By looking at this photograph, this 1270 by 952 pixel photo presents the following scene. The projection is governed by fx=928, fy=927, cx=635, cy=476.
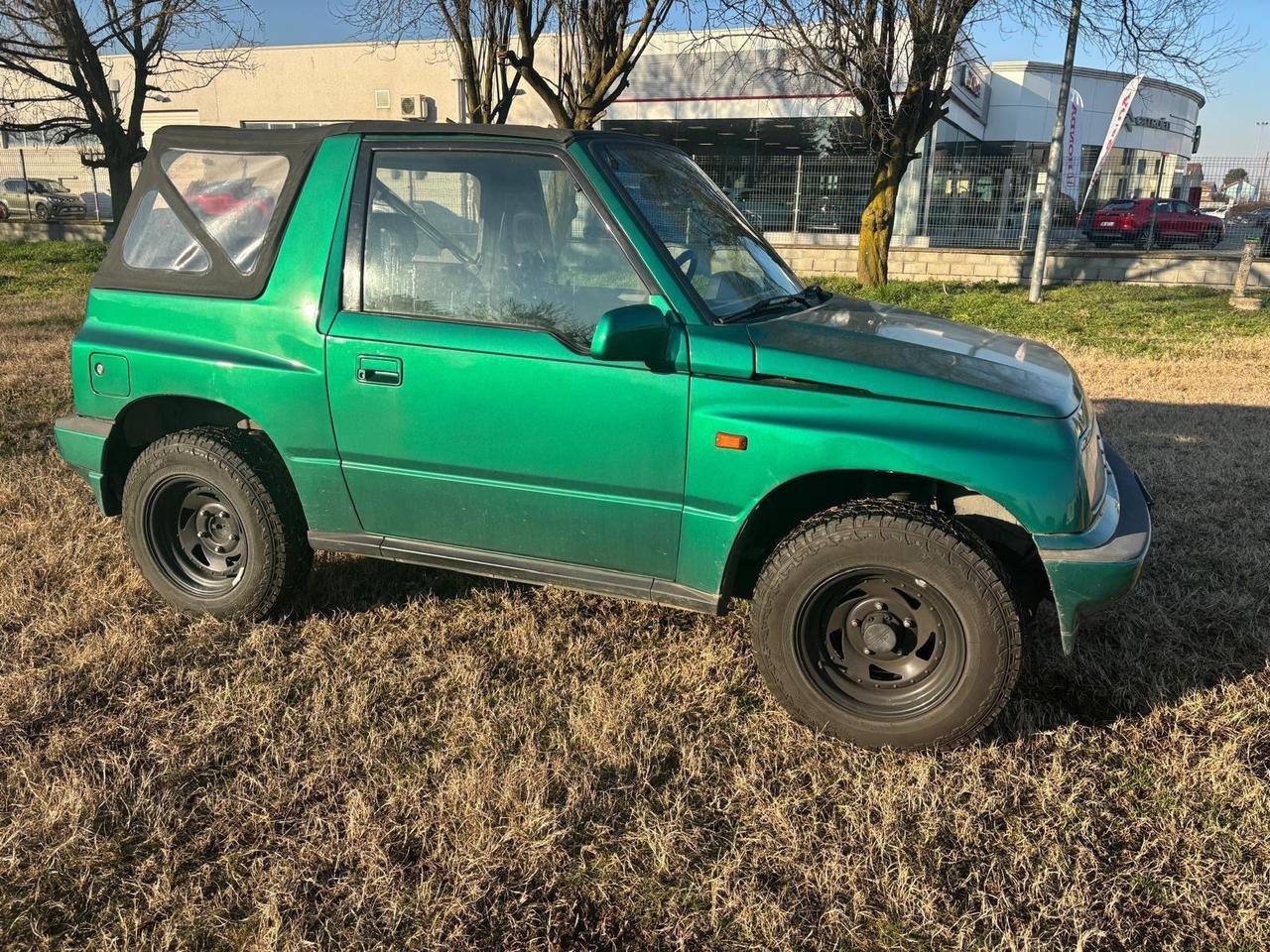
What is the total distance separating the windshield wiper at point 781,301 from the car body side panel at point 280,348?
4.80ft

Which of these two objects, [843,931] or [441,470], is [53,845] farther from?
[843,931]

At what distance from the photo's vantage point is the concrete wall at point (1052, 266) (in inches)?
631

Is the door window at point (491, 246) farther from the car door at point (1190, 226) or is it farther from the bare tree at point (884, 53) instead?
the car door at point (1190, 226)

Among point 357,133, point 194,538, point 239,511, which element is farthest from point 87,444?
point 357,133

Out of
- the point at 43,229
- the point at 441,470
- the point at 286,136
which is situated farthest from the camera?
the point at 43,229

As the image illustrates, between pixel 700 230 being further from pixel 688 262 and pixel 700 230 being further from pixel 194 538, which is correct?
pixel 194 538

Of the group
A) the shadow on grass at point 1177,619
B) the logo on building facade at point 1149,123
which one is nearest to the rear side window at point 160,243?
the shadow on grass at point 1177,619

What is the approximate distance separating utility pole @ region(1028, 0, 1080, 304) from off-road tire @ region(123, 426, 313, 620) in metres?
13.7

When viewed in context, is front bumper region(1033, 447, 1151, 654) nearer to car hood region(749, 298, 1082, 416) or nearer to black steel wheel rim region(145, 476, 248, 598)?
car hood region(749, 298, 1082, 416)

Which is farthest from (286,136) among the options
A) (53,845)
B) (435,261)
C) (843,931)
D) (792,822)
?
(843,931)

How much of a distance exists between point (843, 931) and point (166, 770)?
2.00 m

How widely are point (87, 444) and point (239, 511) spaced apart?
0.77 metres

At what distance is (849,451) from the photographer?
2807 mm

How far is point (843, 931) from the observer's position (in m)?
2.26
